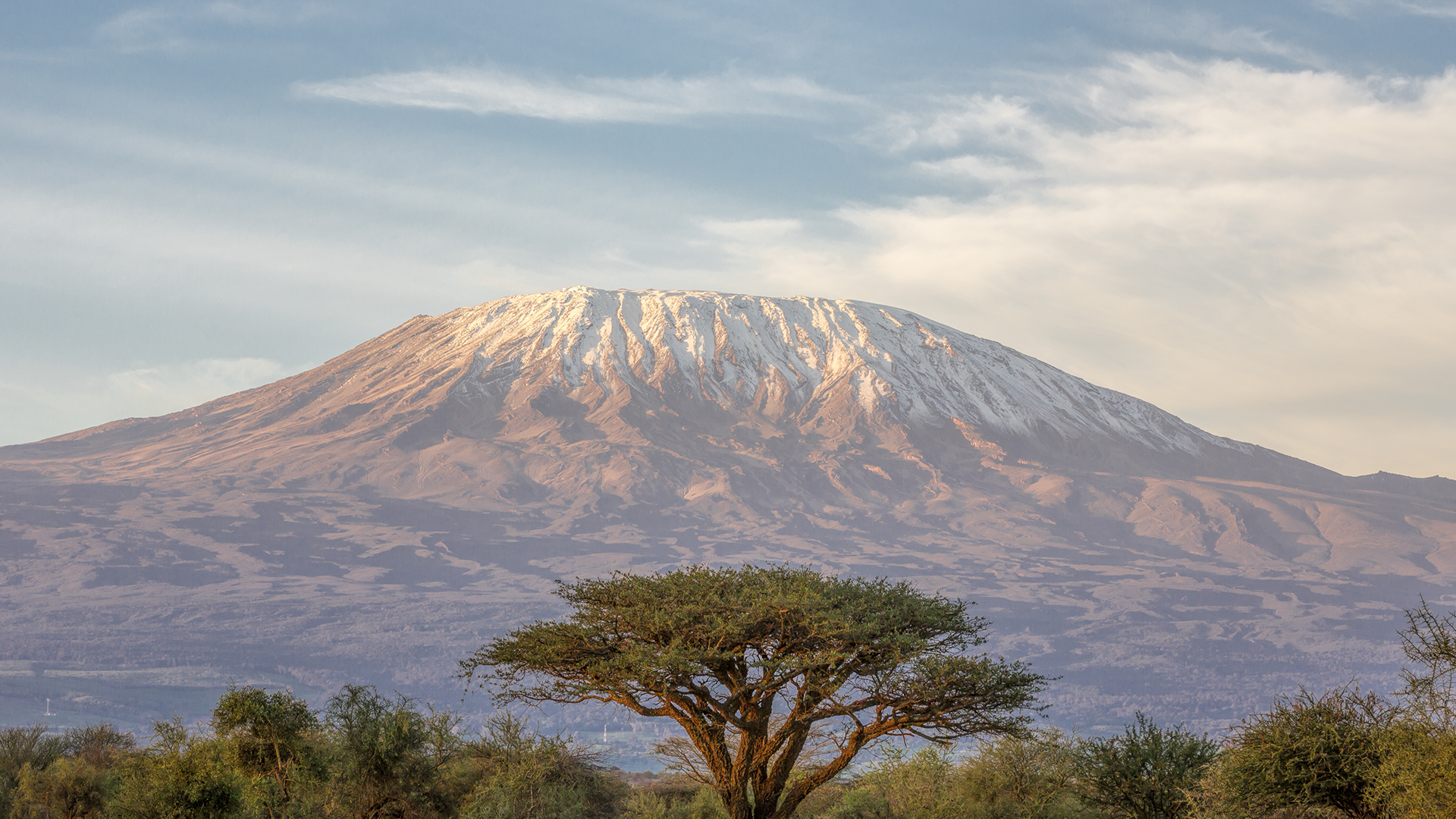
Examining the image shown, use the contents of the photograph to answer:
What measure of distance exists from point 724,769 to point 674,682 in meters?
2.40

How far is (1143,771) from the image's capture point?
3033cm

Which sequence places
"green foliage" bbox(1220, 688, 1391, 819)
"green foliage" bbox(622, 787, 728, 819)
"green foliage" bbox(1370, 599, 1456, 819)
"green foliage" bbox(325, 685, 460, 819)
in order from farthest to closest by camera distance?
"green foliage" bbox(622, 787, 728, 819) → "green foliage" bbox(325, 685, 460, 819) → "green foliage" bbox(1220, 688, 1391, 819) → "green foliage" bbox(1370, 599, 1456, 819)

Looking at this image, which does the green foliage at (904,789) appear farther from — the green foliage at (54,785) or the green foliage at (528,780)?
the green foliage at (54,785)

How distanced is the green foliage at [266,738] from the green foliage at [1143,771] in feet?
63.3

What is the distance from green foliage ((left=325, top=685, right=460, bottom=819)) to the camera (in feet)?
98.1

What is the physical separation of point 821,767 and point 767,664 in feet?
14.1

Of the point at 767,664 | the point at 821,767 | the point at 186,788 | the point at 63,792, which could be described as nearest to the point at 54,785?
the point at 63,792

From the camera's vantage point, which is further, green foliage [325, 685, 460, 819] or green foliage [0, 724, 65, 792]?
green foliage [0, 724, 65, 792]

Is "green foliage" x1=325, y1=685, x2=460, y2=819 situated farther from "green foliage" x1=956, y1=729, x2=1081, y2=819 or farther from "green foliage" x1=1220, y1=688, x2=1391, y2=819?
"green foliage" x1=1220, y1=688, x2=1391, y2=819

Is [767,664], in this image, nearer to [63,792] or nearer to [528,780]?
[528,780]

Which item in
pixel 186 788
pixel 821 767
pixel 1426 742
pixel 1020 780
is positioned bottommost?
pixel 1020 780

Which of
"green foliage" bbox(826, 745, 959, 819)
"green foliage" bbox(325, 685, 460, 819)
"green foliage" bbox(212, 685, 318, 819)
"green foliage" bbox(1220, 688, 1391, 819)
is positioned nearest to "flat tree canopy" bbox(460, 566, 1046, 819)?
"green foliage" bbox(1220, 688, 1391, 819)

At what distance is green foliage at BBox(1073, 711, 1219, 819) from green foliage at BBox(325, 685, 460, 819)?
17000mm

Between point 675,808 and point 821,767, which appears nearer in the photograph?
point 821,767
